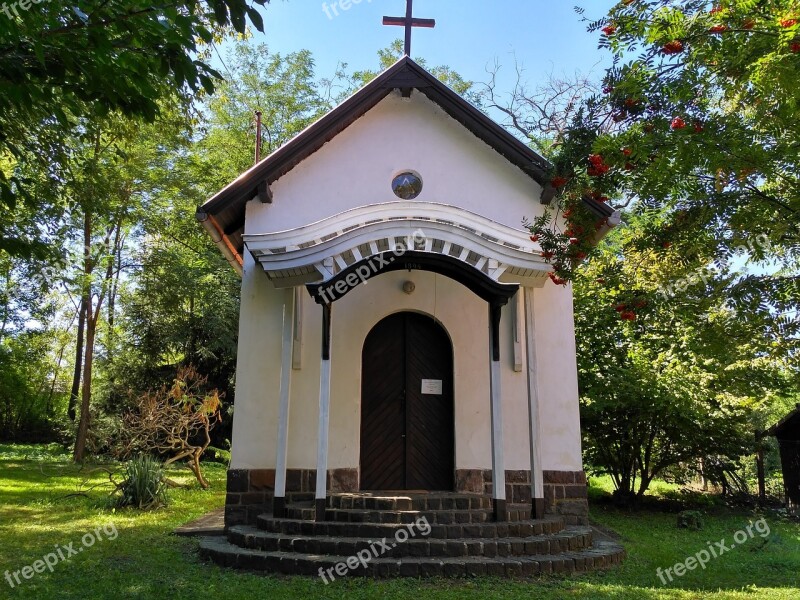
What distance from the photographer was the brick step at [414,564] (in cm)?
619

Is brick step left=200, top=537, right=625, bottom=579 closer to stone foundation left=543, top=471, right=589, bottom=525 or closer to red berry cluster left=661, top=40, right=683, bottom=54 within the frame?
stone foundation left=543, top=471, right=589, bottom=525

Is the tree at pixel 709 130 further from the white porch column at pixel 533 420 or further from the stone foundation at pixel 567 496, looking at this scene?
the stone foundation at pixel 567 496

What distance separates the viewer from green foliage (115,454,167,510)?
34.1 feet

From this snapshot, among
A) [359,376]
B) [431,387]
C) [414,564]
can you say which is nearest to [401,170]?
[359,376]

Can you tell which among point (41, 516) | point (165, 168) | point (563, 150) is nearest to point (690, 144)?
point (563, 150)

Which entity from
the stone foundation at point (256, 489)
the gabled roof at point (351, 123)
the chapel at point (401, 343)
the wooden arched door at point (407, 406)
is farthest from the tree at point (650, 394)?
the stone foundation at point (256, 489)

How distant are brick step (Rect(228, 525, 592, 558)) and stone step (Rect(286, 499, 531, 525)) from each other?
0.33m

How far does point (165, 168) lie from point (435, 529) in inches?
622

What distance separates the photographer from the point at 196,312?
19.9 m

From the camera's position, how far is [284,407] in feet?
26.1

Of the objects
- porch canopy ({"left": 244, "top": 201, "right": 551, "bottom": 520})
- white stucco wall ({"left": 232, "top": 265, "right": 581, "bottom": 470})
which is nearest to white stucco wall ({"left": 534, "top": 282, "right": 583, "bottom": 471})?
white stucco wall ({"left": 232, "top": 265, "right": 581, "bottom": 470})

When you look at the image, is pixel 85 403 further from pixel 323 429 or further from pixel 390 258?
pixel 390 258

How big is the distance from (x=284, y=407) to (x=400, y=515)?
80.7 inches

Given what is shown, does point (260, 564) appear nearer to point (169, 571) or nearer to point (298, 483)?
point (169, 571)
